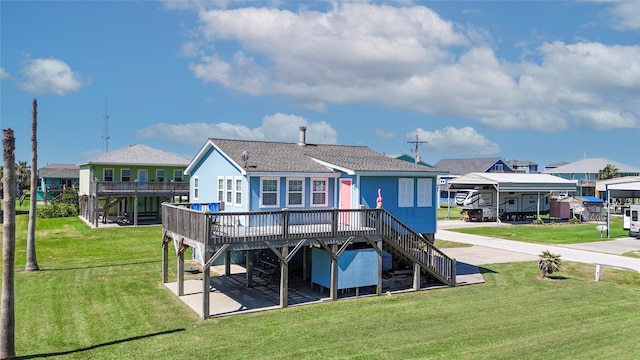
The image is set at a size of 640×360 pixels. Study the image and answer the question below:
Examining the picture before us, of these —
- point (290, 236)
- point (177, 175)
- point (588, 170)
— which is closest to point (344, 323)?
point (290, 236)

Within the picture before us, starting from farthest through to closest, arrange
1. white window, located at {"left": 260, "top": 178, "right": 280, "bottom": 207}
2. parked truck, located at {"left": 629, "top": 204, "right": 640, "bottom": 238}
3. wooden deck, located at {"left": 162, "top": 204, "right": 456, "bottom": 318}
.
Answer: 1. parked truck, located at {"left": 629, "top": 204, "right": 640, "bottom": 238}
2. white window, located at {"left": 260, "top": 178, "right": 280, "bottom": 207}
3. wooden deck, located at {"left": 162, "top": 204, "right": 456, "bottom": 318}

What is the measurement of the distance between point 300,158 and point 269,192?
3.03m

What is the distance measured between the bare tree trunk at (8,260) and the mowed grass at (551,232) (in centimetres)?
2979

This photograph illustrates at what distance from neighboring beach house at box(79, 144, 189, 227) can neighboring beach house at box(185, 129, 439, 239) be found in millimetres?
16945

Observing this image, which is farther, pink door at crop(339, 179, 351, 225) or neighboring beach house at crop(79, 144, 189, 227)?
neighboring beach house at crop(79, 144, 189, 227)

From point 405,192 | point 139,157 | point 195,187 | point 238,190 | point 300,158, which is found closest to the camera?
point 238,190

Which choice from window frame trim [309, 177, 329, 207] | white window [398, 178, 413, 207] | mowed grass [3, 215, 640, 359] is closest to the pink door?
window frame trim [309, 177, 329, 207]

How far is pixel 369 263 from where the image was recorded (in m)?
18.2

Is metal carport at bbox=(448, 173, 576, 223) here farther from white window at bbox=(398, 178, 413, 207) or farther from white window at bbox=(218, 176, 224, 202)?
white window at bbox=(218, 176, 224, 202)

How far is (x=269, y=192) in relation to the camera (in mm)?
19188

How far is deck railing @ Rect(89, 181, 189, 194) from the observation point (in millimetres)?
36594

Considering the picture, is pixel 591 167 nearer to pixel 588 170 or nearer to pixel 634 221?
pixel 588 170

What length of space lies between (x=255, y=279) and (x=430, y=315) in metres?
7.86

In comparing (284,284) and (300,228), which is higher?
(300,228)
